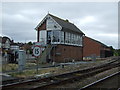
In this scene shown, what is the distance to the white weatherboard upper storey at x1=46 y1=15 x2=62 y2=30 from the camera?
33406 mm

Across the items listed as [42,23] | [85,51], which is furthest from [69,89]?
[85,51]

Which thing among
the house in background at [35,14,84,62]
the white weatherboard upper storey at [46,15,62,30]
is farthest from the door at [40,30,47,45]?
the white weatherboard upper storey at [46,15,62,30]

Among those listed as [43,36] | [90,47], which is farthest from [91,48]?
[43,36]

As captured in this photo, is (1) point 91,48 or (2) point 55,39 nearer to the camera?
(2) point 55,39

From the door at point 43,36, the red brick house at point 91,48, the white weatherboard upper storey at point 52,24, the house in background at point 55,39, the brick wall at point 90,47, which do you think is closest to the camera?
the house in background at point 55,39

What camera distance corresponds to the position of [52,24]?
3409 centimetres

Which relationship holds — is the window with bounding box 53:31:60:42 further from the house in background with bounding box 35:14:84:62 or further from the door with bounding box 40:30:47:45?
the door with bounding box 40:30:47:45

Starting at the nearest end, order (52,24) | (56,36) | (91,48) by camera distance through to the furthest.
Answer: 1. (56,36)
2. (52,24)
3. (91,48)

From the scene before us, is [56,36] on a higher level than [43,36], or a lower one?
lower

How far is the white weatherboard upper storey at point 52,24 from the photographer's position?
1315 inches

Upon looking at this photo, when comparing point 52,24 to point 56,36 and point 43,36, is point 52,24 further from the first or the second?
point 43,36

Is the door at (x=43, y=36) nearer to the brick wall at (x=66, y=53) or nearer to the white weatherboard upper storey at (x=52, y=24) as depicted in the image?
the white weatherboard upper storey at (x=52, y=24)

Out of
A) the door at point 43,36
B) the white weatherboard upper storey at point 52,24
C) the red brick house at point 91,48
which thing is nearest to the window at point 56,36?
the white weatherboard upper storey at point 52,24

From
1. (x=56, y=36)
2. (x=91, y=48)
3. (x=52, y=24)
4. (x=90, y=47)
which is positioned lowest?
(x=91, y=48)
